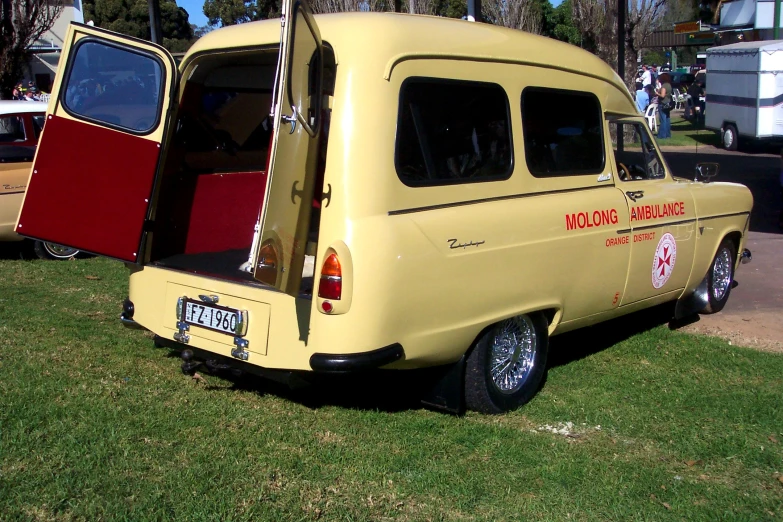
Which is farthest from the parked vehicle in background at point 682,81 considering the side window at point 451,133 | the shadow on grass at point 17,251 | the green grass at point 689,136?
the side window at point 451,133

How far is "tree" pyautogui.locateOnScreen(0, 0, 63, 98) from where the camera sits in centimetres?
1597

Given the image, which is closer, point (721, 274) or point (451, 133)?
point (451, 133)

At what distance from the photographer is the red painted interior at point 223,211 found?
560 cm

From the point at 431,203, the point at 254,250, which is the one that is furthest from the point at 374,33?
the point at 254,250

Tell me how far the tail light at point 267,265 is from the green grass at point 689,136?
1947 cm

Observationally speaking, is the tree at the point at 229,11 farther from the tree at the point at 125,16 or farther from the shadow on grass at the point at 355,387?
the shadow on grass at the point at 355,387

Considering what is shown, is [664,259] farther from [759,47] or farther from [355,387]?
[759,47]

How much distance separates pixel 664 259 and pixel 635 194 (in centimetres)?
62

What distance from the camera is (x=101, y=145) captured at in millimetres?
4766

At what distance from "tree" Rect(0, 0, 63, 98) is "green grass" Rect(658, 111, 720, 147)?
600 inches

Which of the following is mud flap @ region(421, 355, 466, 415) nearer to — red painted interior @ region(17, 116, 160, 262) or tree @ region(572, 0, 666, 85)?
red painted interior @ region(17, 116, 160, 262)

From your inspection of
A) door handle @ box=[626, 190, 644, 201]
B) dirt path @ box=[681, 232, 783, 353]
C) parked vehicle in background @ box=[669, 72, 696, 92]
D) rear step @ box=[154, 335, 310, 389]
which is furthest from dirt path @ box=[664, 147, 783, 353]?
parked vehicle in background @ box=[669, 72, 696, 92]

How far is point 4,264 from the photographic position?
9320 millimetres

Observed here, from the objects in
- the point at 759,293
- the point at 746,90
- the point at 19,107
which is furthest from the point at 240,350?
the point at 746,90
